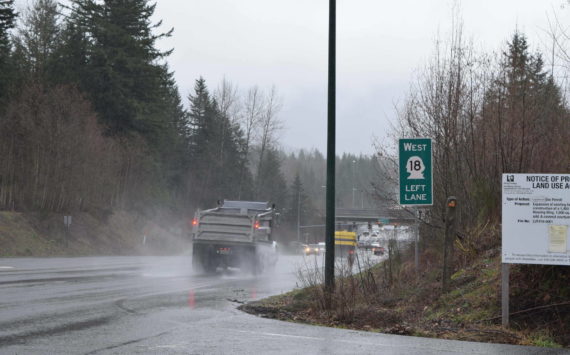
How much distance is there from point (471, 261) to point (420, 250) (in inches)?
182

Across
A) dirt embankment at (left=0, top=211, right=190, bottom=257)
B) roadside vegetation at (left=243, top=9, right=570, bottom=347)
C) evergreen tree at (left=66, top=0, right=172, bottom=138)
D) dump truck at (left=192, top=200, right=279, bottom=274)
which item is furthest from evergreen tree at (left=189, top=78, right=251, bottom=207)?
roadside vegetation at (left=243, top=9, right=570, bottom=347)

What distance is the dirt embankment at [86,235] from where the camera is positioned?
135ft

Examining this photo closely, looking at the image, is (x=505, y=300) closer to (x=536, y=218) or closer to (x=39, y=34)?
(x=536, y=218)

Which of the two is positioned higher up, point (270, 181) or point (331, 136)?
point (270, 181)

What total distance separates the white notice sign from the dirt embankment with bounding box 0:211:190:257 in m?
33.1

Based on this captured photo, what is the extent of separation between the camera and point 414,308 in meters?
11.7

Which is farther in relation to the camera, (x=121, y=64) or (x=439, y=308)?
(x=121, y=64)

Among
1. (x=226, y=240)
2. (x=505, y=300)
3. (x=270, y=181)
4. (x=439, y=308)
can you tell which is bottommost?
(x=439, y=308)

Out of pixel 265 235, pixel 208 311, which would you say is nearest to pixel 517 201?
pixel 208 311

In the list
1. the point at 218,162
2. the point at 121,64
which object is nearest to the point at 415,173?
the point at 121,64

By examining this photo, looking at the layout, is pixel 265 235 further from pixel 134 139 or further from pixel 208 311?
pixel 134 139

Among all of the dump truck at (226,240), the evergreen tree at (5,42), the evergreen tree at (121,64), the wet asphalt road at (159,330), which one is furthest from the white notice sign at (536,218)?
the evergreen tree at (121,64)

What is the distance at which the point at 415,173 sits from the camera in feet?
42.1

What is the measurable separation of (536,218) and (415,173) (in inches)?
124
